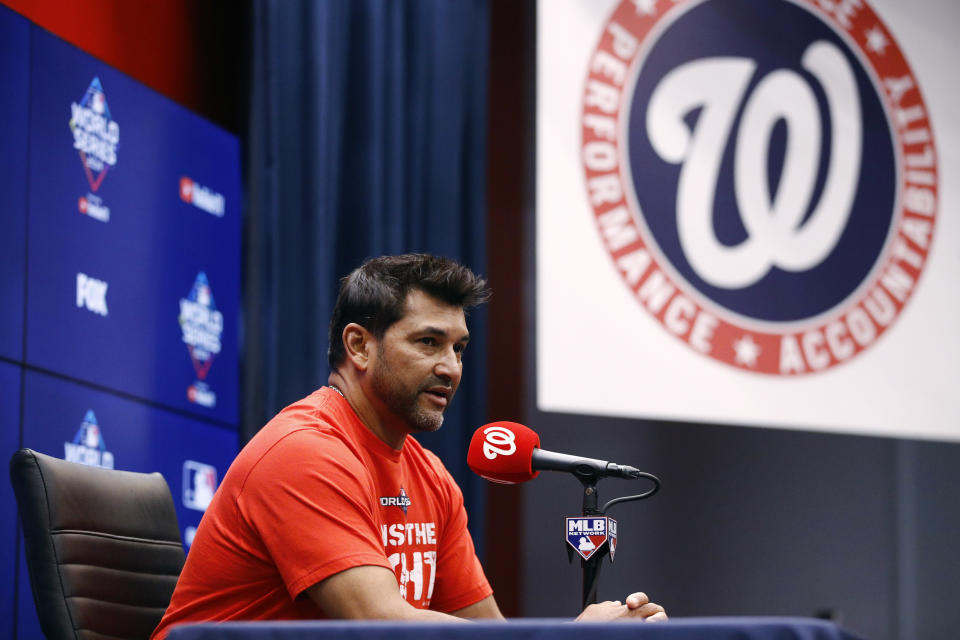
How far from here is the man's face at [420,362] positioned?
2.07m

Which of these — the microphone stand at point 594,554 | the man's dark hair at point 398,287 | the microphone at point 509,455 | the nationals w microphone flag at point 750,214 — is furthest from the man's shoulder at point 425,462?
the nationals w microphone flag at point 750,214

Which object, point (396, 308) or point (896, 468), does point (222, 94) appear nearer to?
point (396, 308)

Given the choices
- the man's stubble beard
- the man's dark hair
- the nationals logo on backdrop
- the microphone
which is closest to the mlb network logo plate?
the microphone

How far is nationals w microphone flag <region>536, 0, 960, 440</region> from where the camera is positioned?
145 inches

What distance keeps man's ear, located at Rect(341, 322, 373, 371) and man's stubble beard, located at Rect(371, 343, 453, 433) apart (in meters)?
0.05

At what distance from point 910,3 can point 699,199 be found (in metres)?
1.16

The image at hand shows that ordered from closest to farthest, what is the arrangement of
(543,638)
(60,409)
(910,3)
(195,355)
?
1. (543,638)
2. (60,409)
3. (195,355)
4. (910,3)

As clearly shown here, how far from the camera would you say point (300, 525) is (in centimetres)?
172

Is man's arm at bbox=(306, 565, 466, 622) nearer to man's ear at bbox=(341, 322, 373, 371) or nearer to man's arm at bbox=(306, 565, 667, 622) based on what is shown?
man's arm at bbox=(306, 565, 667, 622)

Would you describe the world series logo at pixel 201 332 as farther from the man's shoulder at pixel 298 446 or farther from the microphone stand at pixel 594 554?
the microphone stand at pixel 594 554

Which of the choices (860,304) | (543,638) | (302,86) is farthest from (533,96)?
(543,638)

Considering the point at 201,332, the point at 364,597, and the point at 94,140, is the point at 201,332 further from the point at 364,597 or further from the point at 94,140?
the point at 364,597

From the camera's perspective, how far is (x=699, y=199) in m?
3.90

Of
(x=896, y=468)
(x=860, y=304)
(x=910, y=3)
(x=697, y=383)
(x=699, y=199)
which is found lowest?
(x=896, y=468)
